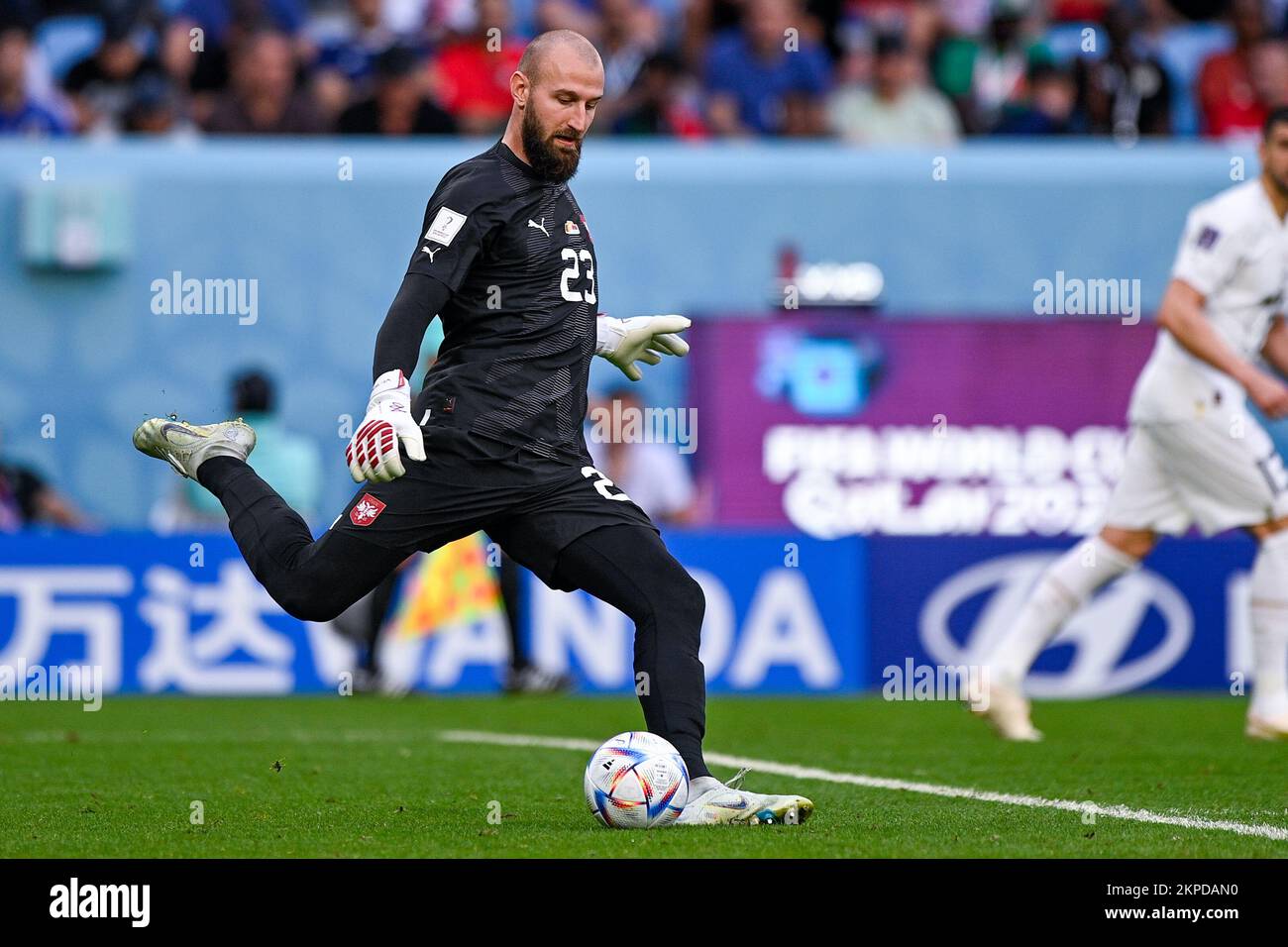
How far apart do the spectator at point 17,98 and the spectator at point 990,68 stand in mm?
6787

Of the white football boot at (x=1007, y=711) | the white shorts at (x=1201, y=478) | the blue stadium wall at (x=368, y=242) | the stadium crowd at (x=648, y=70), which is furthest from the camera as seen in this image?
the stadium crowd at (x=648, y=70)

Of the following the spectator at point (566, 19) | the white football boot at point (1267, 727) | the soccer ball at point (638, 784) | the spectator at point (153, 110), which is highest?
the spectator at point (566, 19)

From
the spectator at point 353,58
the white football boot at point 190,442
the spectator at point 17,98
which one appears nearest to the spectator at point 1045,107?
the spectator at point 353,58

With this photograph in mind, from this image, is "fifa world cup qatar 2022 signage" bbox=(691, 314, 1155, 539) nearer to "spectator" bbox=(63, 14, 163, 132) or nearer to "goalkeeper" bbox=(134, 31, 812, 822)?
"spectator" bbox=(63, 14, 163, 132)

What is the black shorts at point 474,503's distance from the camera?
6.31 meters

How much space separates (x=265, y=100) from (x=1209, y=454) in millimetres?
8495

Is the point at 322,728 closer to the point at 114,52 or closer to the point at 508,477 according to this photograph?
the point at 508,477

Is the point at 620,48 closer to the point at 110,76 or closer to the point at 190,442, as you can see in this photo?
the point at 110,76

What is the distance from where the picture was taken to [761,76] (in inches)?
637

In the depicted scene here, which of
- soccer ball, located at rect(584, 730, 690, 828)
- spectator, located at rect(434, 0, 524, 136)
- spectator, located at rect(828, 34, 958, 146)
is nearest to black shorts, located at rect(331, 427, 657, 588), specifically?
soccer ball, located at rect(584, 730, 690, 828)

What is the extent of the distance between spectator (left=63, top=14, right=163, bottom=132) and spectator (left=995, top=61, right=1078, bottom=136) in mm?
6391

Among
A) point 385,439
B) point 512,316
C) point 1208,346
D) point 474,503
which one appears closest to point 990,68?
point 1208,346

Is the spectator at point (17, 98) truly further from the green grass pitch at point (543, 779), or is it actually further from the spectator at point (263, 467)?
the green grass pitch at point (543, 779)

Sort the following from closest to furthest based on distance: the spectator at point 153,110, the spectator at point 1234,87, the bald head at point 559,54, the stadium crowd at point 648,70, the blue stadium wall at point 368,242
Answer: the bald head at point 559,54 < the blue stadium wall at point 368,242 < the spectator at point 153,110 < the stadium crowd at point 648,70 < the spectator at point 1234,87
